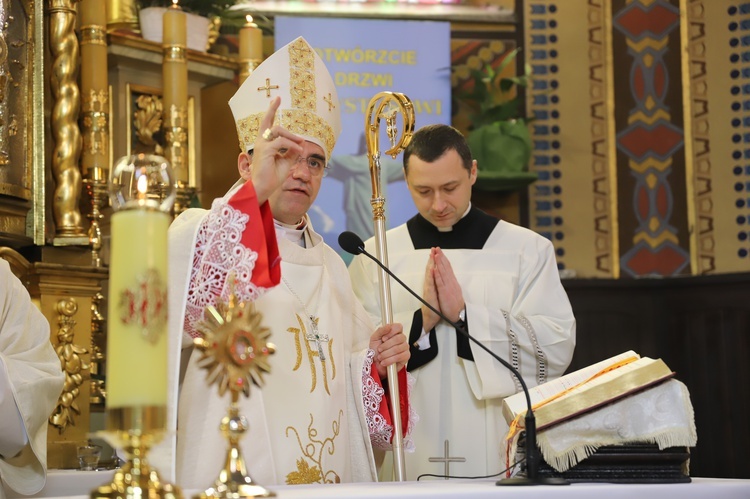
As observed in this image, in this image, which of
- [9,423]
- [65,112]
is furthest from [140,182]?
[65,112]

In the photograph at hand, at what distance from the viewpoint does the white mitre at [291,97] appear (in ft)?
12.5

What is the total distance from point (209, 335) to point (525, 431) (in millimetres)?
1107

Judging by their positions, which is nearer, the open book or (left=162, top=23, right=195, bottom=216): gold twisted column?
the open book

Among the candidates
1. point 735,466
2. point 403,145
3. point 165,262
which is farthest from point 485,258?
point 165,262

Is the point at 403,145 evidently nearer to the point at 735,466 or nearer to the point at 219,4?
the point at 219,4

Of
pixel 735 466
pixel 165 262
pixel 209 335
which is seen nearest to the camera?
pixel 165 262

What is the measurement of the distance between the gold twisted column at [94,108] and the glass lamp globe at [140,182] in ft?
13.0

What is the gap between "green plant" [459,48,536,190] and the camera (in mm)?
7617

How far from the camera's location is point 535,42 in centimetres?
819

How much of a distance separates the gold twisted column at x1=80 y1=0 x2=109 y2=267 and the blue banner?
1628 mm

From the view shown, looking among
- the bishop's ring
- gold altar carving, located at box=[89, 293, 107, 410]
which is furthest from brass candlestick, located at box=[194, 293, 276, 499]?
gold altar carving, located at box=[89, 293, 107, 410]

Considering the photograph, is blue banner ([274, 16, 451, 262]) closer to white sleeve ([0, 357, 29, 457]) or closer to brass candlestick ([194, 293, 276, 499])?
white sleeve ([0, 357, 29, 457])

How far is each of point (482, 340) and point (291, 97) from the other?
53.5 inches

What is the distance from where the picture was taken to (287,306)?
3.60m
